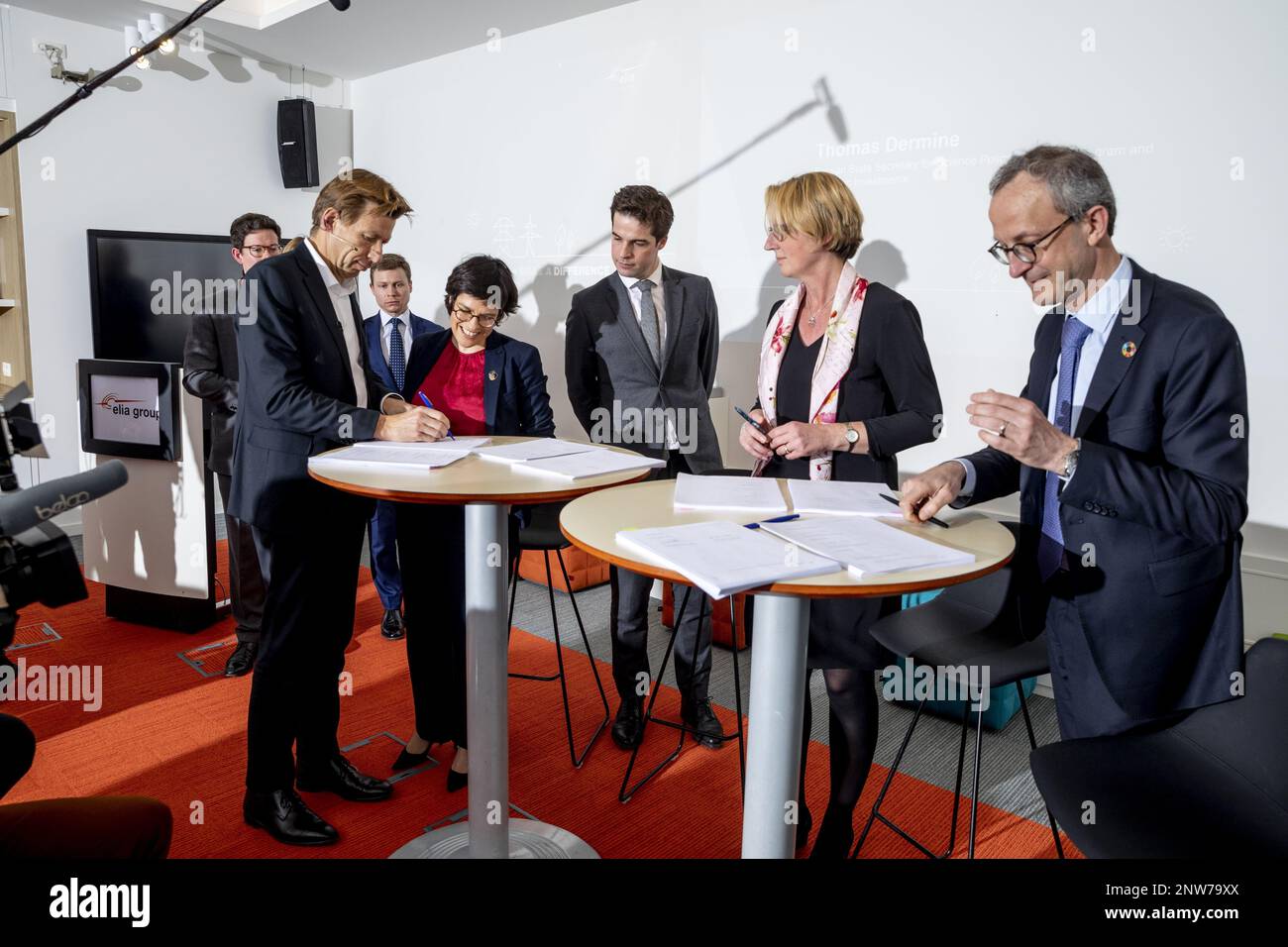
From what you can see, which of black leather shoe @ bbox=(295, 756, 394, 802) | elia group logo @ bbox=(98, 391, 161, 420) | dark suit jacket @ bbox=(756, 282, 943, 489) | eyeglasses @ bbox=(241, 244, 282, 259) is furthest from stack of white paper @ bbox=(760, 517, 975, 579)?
elia group logo @ bbox=(98, 391, 161, 420)

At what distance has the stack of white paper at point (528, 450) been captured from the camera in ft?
7.16

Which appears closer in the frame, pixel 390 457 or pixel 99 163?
pixel 390 457

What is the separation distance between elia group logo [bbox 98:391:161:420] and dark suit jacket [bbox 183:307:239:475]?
363 mm

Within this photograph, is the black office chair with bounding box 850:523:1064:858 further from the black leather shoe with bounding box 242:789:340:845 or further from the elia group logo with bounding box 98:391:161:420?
the elia group logo with bounding box 98:391:161:420

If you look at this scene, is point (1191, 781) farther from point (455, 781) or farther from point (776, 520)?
point (455, 781)

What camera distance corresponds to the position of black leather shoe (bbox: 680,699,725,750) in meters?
2.97

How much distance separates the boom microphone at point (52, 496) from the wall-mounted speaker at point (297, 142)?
5786 millimetres

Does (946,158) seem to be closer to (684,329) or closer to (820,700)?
(684,329)

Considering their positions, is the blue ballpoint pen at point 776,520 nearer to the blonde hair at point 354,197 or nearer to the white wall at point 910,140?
the blonde hair at point 354,197

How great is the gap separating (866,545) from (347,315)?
5.33 feet

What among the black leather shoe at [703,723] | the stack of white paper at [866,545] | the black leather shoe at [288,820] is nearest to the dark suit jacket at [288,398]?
the black leather shoe at [288,820]

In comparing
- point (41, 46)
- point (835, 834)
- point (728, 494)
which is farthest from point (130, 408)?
point (835, 834)

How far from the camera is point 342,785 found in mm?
2584

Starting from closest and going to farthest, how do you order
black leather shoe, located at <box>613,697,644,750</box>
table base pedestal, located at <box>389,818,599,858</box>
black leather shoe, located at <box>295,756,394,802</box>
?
table base pedestal, located at <box>389,818,599,858</box> < black leather shoe, located at <box>295,756,394,802</box> < black leather shoe, located at <box>613,697,644,750</box>
